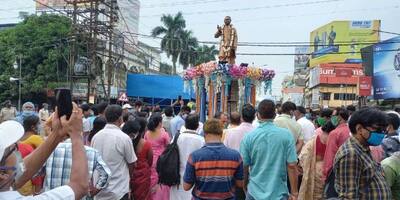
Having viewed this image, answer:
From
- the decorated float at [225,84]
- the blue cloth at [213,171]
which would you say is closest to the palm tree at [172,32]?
the decorated float at [225,84]

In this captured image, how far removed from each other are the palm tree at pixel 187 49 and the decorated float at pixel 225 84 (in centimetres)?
3950

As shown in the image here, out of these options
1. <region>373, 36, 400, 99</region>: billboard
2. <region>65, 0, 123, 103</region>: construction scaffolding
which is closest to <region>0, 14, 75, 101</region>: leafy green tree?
<region>65, 0, 123, 103</region>: construction scaffolding

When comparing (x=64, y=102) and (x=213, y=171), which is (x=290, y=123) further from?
(x=64, y=102)

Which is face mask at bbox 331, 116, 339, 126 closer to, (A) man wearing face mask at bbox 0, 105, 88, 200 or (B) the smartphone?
(A) man wearing face mask at bbox 0, 105, 88, 200

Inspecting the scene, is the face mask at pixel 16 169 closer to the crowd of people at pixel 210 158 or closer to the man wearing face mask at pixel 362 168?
the crowd of people at pixel 210 158

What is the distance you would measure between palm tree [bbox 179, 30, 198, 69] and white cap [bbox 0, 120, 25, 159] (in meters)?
54.6

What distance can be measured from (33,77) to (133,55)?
725 inches

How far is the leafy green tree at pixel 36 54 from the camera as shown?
4000 cm

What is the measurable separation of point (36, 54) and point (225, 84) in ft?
93.2

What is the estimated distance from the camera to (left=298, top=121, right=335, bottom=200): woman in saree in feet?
22.1

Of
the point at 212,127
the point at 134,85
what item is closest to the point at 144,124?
the point at 212,127

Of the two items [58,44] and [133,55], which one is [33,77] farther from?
[133,55]

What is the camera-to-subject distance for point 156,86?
34969 millimetres

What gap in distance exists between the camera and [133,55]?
2280 inches
